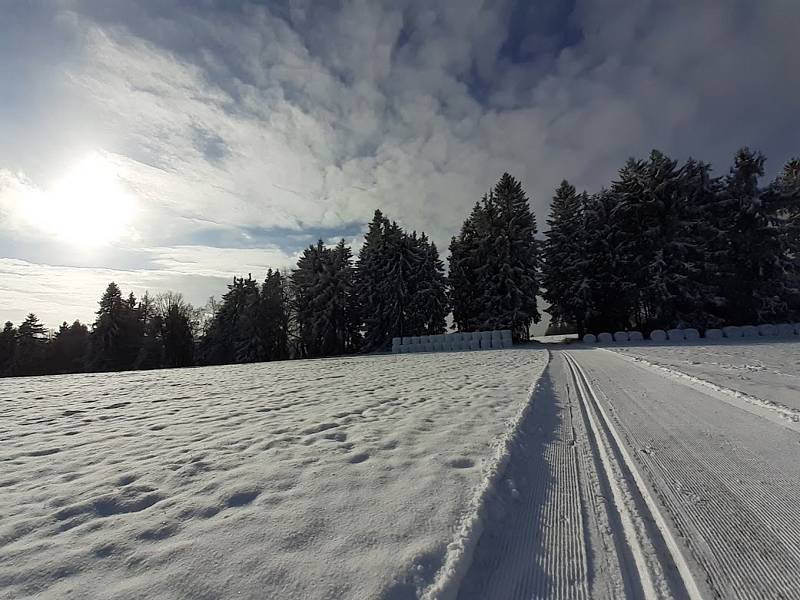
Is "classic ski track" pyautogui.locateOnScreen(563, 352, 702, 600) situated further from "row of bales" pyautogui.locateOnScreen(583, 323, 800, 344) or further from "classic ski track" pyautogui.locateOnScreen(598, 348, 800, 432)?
"row of bales" pyautogui.locateOnScreen(583, 323, 800, 344)

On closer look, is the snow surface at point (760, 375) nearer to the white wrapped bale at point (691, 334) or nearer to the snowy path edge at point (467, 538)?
the snowy path edge at point (467, 538)

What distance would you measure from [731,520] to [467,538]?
180cm

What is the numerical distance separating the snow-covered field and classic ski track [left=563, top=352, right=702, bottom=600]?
922mm

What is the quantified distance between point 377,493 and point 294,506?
0.61 meters

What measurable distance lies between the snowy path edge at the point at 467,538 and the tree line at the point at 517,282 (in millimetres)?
29605

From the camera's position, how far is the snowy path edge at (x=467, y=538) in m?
1.77

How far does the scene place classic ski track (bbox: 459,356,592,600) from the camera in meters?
1.86

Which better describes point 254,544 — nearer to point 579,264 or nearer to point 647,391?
point 647,391

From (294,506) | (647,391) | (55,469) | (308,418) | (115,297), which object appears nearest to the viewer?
(294,506)

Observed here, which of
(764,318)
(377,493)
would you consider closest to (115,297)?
(377,493)

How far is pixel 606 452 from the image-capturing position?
374cm

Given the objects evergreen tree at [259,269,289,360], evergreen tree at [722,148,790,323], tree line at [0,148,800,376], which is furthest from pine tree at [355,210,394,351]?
evergreen tree at [722,148,790,323]

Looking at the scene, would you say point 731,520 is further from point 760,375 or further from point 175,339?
point 175,339

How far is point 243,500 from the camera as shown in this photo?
106 inches
